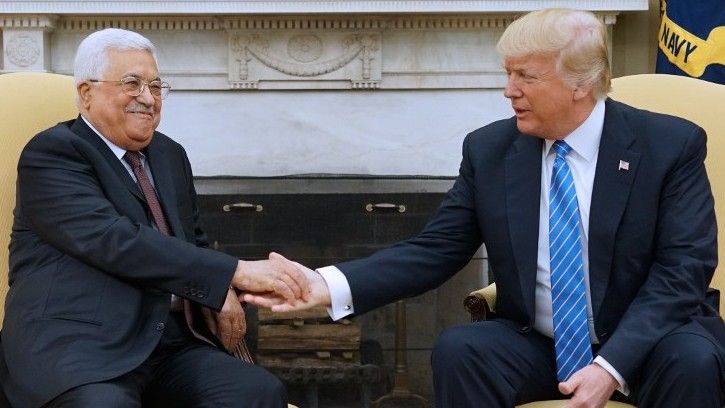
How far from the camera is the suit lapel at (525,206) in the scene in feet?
7.95

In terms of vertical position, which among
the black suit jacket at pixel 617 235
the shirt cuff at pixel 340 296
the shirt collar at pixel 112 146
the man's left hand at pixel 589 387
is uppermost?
the shirt collar at pixel 112 146

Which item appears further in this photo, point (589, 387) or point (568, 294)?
point (568, 294)

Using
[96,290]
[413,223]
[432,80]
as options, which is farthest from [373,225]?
[96,290]

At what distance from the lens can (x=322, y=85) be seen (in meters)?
4.11

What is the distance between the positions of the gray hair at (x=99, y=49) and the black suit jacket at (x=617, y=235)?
0.70 metres

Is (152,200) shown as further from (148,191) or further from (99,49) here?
(99,49)

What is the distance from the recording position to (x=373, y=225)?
160 inches

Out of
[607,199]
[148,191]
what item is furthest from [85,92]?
[607,199]

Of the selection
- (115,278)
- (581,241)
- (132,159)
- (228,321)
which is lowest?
(228,321)

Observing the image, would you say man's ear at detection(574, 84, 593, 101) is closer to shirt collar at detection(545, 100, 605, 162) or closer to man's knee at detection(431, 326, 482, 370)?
shirt collar at detection(545, 100, 605, 162)

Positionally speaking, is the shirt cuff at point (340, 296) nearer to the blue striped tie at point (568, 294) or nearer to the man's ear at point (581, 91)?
the blue striped tie at point (568, 294)

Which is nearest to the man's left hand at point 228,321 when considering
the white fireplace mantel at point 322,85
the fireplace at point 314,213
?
the fireplace at point 314,213

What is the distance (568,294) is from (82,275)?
1.01 metres

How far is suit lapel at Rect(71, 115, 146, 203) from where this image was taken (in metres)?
2.61
